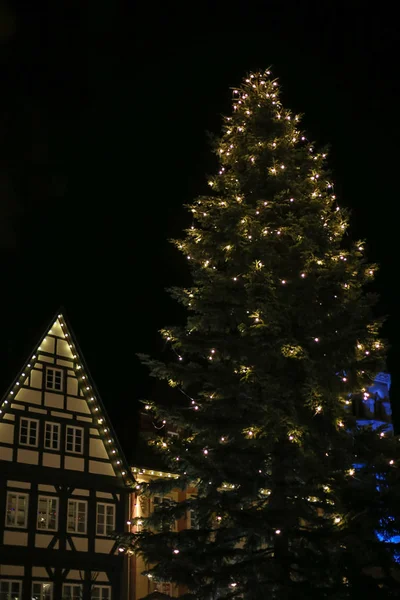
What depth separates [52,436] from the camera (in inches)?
1236

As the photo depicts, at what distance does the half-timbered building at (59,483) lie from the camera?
29.1 metres

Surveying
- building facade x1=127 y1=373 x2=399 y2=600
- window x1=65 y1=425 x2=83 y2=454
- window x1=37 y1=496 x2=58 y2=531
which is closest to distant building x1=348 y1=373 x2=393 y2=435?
building facade x1=127 y1=373 x2=399 y2=600

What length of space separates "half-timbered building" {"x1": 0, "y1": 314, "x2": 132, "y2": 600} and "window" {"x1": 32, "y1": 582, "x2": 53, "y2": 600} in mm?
33

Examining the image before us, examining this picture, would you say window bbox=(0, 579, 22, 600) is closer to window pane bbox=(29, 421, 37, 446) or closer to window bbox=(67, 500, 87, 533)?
window bbox=(67, 500, 87, 533)

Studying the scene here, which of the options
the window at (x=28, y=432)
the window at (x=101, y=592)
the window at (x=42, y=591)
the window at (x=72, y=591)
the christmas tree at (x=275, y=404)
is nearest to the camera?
the christmas tree at (x=275, y=404)

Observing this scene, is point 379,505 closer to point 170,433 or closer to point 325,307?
point 325,307

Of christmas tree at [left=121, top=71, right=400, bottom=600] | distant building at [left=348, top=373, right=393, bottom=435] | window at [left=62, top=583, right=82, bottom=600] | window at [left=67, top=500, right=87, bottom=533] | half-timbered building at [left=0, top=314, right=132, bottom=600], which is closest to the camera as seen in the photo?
christmas tree at [left=121, top=71, right=400, bottom=600]

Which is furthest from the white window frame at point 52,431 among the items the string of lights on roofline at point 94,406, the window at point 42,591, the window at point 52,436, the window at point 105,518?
the window at point 42,591

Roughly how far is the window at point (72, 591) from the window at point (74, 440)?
16.0 feet

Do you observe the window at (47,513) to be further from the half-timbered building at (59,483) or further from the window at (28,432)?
the window at (28,432)

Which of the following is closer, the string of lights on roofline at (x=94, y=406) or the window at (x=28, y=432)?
the window at (x=28, y=432)

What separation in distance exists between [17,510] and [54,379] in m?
5.25

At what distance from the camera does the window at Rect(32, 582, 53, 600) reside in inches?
1129

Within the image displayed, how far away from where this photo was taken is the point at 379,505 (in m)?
18.5
